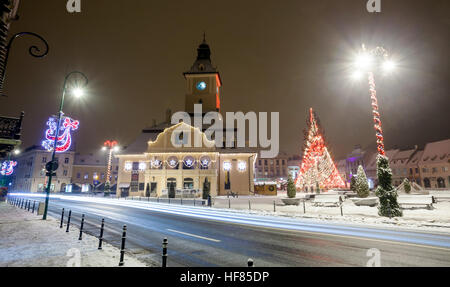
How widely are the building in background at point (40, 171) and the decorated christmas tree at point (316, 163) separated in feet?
215

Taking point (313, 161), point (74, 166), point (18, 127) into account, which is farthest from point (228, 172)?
point (74, 166)

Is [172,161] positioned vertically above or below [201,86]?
below

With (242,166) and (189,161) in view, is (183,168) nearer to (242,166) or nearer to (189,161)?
(189,161)

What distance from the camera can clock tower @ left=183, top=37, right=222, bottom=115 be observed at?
52938 millimetres

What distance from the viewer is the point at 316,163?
3009 centimetres

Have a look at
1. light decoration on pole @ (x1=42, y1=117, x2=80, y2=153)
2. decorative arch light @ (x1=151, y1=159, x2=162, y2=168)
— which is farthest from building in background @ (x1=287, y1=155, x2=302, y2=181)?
light decoration on pole @ (x1=42, y1=117, x2=80, y2=153)

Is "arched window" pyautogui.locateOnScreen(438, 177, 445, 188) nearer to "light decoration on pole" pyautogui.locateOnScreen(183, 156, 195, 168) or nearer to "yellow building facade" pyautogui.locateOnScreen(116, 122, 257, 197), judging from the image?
"yellow building facade" pyautogui.locateOnScreen(116, 122, 257, 197)

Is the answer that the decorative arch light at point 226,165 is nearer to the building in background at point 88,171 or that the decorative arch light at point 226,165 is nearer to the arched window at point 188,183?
the arched window at point 188,183

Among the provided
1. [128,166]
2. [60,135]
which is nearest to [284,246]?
[60,135]

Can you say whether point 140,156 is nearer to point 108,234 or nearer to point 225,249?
point 108,234

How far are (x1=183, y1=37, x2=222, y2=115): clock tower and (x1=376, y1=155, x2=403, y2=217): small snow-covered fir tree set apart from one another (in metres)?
40.8

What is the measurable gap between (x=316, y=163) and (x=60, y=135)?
27791 mm
